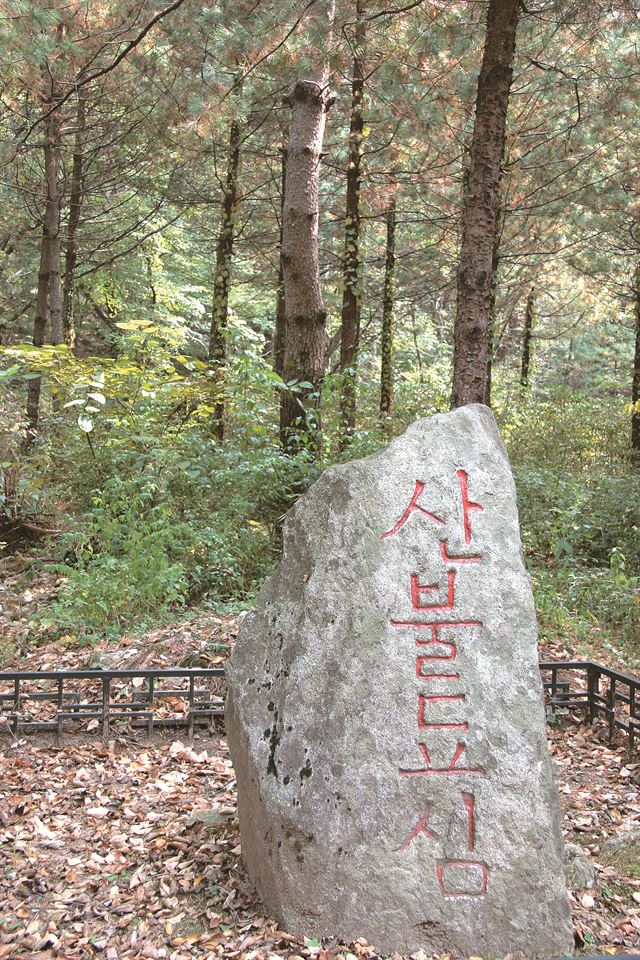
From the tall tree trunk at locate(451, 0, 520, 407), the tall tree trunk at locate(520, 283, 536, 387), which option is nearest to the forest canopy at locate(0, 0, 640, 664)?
the tall tree trunk at locate(451, 0, 520, 407)

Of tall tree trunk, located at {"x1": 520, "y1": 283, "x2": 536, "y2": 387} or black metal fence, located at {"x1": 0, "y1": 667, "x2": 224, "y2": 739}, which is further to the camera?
tall tree trunk, located at {"x1": 520, "y1": 283, "x2": 536, "y2": 387}

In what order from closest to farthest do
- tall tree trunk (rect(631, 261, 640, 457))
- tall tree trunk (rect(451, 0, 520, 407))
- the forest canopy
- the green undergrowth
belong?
tall tree trunk (rect(451, 0, 520, 407)) → the green undergrowth → the forest canopy → tall tree trunk (rect(631, 261, 640, 457))

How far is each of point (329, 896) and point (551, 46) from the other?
1130cm

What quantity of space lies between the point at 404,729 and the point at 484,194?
178 inches

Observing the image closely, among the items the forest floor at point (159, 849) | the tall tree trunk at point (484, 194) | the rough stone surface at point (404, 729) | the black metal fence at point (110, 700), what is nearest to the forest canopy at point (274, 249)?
the tall tree trunk at point (484, 194)

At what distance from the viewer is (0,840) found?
357 cm

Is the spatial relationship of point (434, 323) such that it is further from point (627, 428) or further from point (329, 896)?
point (329, 896)

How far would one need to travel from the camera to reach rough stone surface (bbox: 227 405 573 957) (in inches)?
111

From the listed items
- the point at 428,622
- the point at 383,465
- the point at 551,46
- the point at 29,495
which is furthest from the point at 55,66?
the point at 428,622

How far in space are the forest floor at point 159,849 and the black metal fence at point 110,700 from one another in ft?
0.33

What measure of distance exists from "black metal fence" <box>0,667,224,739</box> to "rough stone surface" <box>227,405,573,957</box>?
1579mm

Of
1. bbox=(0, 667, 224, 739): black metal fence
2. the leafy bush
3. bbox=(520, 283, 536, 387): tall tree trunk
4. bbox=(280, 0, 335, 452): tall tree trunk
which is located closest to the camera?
bbox=(0, 667, 224, 739): black metal fence

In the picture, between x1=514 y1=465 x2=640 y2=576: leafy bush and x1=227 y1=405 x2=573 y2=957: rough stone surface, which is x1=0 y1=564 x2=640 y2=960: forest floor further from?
x1=514 y1=465 x2=640 y2=576: leafy bush

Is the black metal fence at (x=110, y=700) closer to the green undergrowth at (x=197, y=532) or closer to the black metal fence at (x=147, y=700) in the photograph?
the black metal fence at (x=147, y=700)
